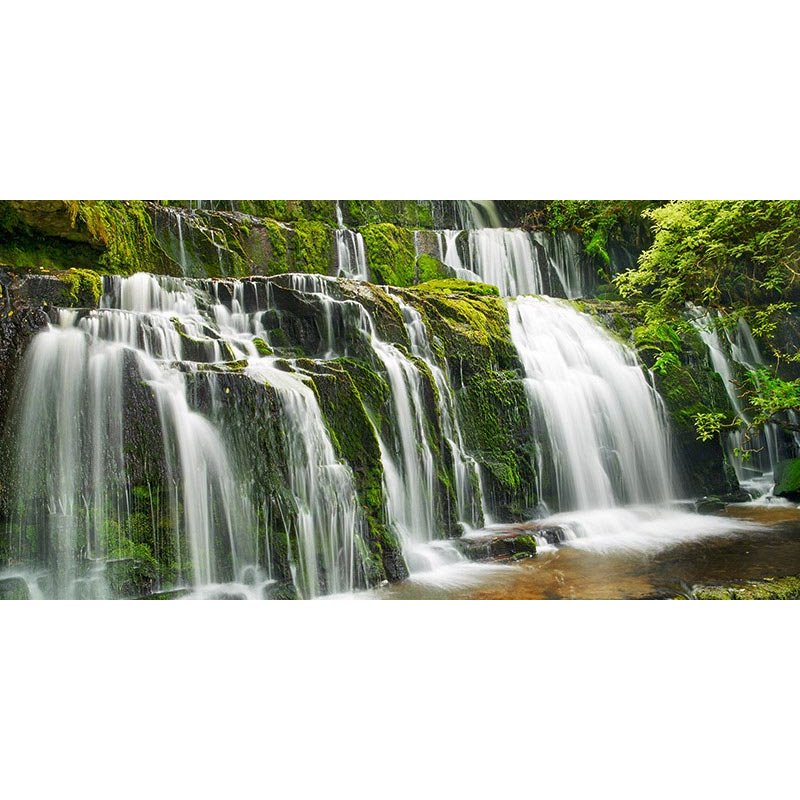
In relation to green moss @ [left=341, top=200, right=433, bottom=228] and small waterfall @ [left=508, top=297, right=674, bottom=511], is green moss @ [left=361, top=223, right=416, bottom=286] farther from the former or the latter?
small waterfall @ [left=508, top=297, right=674, bottom=511]

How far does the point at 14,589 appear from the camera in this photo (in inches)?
Answer: 163

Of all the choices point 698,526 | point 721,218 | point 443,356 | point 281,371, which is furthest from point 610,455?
point 281,371

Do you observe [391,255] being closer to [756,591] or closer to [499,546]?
[499,546]

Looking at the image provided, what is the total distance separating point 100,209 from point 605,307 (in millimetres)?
5208

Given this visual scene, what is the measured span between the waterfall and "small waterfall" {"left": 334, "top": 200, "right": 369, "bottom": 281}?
3334 mm

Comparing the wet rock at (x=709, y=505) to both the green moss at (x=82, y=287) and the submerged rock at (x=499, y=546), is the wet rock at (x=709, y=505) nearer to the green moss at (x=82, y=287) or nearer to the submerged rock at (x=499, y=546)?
the submerged rock at (x=499, y=546)

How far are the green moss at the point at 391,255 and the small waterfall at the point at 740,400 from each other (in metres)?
3.27

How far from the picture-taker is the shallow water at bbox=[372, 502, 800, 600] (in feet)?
14.9

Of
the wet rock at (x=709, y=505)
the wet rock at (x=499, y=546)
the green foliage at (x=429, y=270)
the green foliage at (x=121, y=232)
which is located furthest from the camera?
the green foliage at (x=429, y=270)

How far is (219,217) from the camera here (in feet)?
23.1

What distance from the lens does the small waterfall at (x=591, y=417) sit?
20.4 ft

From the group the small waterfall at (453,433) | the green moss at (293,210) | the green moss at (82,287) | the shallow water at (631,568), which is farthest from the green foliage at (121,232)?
the shallow water at (631,568)

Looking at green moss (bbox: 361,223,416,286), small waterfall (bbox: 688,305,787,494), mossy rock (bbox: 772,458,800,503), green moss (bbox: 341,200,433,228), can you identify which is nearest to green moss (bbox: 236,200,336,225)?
green moss (bbox: 341,200,433,228)

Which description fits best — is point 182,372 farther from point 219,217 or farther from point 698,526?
point 698,526
